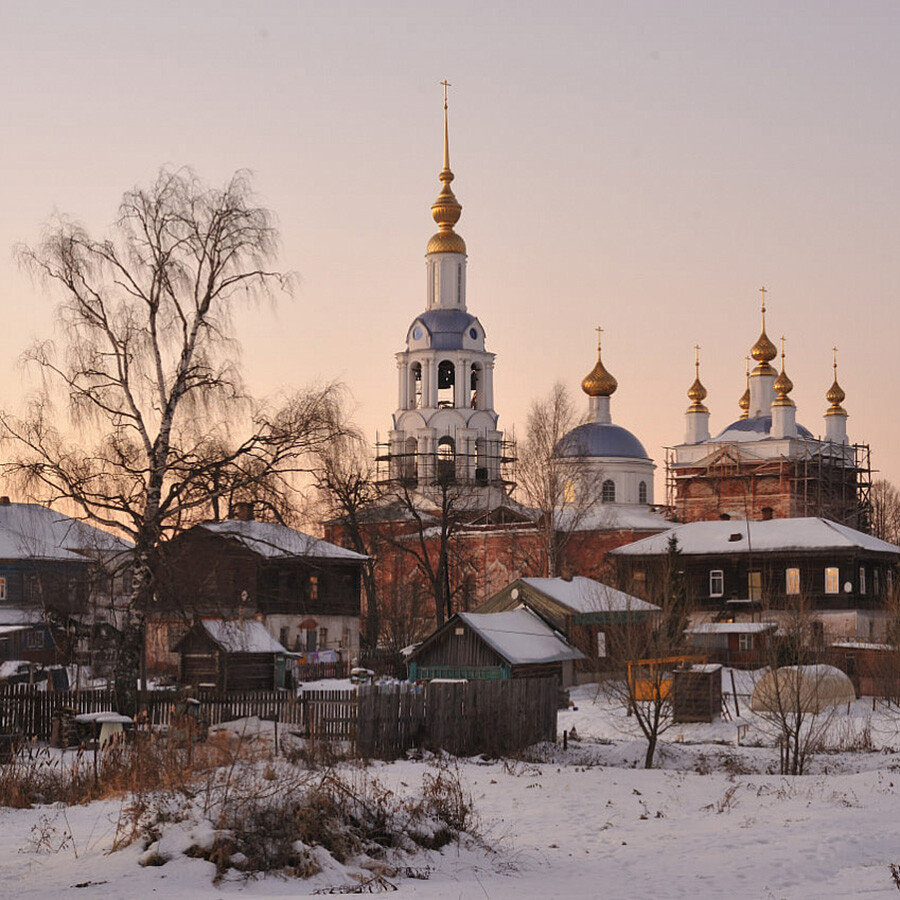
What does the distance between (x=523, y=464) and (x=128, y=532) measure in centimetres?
3620

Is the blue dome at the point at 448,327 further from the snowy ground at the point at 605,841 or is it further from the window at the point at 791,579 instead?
the snowy ground at the point at 605,841

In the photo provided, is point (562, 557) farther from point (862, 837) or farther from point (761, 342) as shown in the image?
point (862, 837)

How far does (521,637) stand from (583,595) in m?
5.50

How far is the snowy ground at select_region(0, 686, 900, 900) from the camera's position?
41.9ft

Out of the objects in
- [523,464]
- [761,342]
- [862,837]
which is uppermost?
[761,342]

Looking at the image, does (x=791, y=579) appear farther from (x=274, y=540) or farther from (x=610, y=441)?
(x=274, y=540)

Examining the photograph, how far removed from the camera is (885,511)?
10450 centimetres

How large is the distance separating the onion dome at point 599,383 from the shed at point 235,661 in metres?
46.9

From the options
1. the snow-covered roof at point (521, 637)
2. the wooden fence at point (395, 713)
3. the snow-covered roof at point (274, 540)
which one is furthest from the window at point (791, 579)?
the wooden fence at point (395, 713)

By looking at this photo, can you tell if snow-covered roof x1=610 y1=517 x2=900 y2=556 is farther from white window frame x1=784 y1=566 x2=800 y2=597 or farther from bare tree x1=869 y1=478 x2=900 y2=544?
bare tree x1=869 y1=478 x2=900 y2=544

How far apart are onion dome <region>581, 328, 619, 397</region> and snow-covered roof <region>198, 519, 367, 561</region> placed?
3261 centimetres

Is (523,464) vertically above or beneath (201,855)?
above

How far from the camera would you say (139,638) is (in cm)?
2781

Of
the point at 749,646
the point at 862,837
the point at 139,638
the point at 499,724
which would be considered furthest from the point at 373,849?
the point at 749,646
